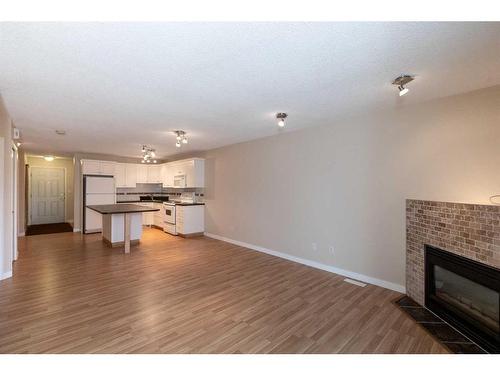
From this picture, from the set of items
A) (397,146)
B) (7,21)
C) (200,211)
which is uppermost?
(7,21)

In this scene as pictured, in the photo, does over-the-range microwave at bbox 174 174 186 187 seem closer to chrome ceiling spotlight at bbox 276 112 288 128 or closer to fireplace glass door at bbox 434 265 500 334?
chrome ceiling spotlight at bbox 276 112 288 128

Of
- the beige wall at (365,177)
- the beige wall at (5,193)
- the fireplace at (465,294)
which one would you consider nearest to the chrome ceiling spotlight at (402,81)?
the beige wall at (365,177)

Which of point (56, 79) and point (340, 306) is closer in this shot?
point (56, 79)

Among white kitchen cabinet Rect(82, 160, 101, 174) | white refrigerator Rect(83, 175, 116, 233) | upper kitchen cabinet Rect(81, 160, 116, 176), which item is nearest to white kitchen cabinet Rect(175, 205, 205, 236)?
white refrigerator Rect(83, 175, 116, 233)

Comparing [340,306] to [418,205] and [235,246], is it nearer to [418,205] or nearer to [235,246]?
[418,205]

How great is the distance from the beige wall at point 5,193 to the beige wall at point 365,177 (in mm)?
3900

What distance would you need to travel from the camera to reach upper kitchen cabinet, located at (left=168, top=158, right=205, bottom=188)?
648cm

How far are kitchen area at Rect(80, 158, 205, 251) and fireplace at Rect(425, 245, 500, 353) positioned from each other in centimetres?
527

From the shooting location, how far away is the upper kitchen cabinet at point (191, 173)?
6.48m

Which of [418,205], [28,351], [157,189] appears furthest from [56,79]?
[157,189]

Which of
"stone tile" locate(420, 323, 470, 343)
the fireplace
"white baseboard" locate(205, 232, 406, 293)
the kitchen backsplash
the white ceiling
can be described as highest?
the white ceiling

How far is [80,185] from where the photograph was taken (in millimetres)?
6961

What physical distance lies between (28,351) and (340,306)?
2963 millimetres

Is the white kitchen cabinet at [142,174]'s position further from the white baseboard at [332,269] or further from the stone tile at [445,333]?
the stone tile at [445,333]
